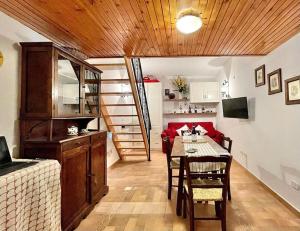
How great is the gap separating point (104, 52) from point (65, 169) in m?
1.87

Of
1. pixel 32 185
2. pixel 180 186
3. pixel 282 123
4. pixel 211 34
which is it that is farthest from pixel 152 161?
pixel 32 185

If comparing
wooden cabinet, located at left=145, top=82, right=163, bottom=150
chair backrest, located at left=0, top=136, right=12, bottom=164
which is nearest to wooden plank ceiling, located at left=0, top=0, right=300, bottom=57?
chair backrest, located at left=0, top=136, right=12, bottom=164

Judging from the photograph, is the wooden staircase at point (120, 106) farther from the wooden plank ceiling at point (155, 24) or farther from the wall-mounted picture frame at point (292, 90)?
the wall-mounted picture frame at point (292, 90)

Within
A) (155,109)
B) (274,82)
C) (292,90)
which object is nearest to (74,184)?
(292,90)

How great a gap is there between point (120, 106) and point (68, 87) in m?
3.27

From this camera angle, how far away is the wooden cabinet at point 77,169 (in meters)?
2.17

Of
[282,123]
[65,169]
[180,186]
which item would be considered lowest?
[180,186]

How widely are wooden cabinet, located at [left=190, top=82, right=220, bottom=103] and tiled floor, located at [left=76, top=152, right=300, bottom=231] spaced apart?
11.7 feet

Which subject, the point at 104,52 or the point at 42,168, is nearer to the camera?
the point at 42,168

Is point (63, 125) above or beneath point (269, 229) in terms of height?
above

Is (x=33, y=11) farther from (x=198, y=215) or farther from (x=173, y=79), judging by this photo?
(x=173, y=79)

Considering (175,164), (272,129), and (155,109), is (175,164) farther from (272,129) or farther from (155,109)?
(155,109)

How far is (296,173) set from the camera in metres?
2.72

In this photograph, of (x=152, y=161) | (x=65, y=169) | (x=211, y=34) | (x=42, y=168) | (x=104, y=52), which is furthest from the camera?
(x=152, y=161)
